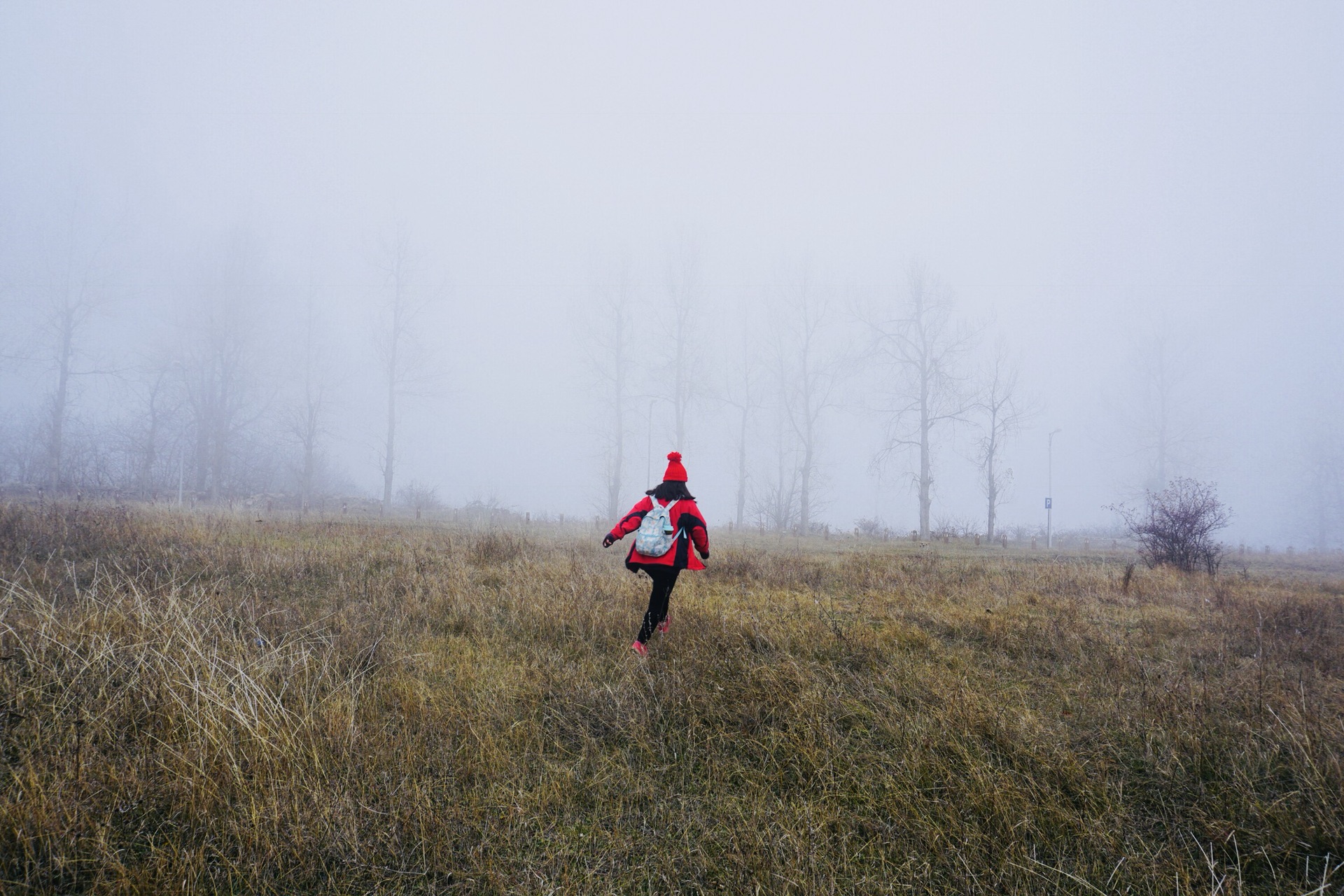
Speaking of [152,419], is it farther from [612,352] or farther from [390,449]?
[612,352]

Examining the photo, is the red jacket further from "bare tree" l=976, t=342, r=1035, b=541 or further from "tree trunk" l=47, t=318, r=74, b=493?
"tree trunk" l=47, t=318, r=74, b=493

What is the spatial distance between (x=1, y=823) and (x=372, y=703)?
1.35m

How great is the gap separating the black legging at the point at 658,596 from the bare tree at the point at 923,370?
20918 millimetres

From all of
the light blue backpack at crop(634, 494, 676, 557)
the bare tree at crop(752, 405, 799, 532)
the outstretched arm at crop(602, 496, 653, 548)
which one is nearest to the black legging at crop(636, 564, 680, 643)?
the light blue backpack at crop(634, 494, 676, 557)

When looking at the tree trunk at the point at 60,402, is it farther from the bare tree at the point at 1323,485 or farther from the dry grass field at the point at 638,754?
the bare tree at the point at 1323,485

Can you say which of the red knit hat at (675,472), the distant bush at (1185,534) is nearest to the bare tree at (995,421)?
the distant bush at (1185,534)

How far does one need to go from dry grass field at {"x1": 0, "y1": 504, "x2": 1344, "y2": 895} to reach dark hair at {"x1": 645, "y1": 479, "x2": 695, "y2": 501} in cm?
118

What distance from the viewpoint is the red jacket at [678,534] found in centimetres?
418

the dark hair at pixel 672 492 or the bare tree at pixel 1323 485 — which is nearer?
the dark hair at pixel 672 492

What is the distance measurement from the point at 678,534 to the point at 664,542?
0.17m

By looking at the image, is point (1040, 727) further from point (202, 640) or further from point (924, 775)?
point (202, 640)

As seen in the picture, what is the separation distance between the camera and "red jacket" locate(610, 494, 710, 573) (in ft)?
13.7

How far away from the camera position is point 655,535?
416cm

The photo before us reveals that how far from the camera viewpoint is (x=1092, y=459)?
72.4 m
